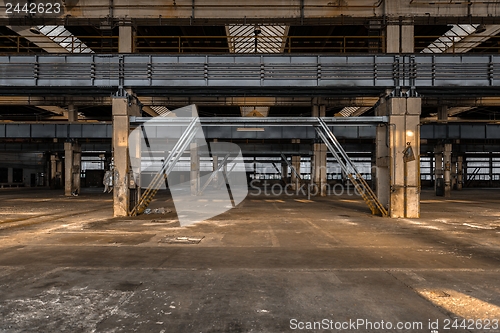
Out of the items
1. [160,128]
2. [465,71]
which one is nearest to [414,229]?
[465,71]

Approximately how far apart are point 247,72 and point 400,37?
23.9 ft

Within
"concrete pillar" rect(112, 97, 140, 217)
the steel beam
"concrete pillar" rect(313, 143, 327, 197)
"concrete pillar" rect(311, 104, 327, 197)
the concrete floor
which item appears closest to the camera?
the concrete floor

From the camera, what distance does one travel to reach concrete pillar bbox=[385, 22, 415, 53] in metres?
15.3

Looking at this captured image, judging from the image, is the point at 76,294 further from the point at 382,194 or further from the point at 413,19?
the point at 413,19

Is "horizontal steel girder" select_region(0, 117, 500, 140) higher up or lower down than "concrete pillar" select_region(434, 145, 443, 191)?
higher up

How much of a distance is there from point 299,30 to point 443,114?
1445cm

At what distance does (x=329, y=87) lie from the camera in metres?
14.2

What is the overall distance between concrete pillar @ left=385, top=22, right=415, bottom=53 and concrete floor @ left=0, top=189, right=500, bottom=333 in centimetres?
863

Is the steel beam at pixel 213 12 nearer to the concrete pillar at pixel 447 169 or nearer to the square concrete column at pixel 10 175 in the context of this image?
the concrete pillar at pixel 447 169

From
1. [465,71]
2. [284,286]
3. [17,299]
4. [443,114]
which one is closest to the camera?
[17,299]

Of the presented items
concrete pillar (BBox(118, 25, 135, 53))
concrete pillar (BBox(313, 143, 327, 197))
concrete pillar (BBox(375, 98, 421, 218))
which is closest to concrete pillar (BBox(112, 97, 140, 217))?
concrete pillar (BBox(118, 25, 135, 53))

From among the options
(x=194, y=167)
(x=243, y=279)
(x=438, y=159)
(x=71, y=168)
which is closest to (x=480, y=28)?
(x=438, y=159)

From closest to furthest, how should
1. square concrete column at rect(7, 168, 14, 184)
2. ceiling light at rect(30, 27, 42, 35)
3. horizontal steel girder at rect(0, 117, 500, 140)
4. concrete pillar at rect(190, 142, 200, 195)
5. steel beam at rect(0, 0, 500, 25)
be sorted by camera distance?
1. steel beam at rect(0, 0, 500, 25)
2. ceiling light at rect(30, 27, 42, 35)
3. horizontal steel girder at rect(0, 117, 500, 140)
4. concrete pillar at rect(190, 142, 200, 195)
5. square concrete column at rect(7, 168, 14, 184)

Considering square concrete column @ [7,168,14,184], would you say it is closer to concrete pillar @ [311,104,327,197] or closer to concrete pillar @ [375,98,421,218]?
concrete pillar @ [311,104,327,197]
